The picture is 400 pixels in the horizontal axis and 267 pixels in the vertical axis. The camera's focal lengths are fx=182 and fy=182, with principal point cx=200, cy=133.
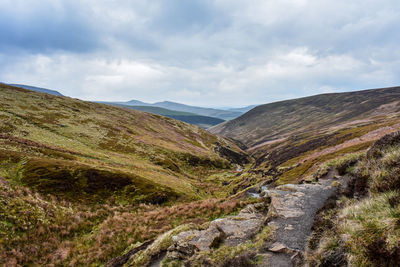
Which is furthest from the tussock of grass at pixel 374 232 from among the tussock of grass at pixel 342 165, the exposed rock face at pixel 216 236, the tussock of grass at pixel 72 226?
the tussock of grass at pixel 342 165

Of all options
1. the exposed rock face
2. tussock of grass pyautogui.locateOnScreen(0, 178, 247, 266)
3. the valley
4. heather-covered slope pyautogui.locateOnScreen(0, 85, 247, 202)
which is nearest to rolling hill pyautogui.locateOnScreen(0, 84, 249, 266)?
tussock of grass pyautogui.locateOnScreen(0, 178, 247, 266)

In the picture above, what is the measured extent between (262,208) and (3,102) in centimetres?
9518

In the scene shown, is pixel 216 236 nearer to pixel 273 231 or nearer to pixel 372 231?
pixel 273 231

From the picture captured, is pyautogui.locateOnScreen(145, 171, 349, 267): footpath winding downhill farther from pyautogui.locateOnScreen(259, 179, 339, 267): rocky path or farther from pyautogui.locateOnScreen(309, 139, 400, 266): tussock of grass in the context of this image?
pyautogui.locateOnScreen(309, 139, 400, 266): tussock of grass

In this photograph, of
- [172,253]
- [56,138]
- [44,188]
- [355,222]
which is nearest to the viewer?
[355,222]

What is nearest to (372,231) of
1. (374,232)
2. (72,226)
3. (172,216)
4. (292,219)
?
(374,232)

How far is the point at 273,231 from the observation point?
465 inches

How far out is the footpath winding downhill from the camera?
32.3ft

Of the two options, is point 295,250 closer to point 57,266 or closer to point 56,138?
point 57,266

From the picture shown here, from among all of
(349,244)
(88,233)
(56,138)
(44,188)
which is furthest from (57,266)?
(56,138)

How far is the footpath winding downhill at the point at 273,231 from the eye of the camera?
986 centimetres

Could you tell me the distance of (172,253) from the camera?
464 inches

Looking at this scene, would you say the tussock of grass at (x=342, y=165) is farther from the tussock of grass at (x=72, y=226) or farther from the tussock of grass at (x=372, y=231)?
the tussock of grass at (x=372, y=231)

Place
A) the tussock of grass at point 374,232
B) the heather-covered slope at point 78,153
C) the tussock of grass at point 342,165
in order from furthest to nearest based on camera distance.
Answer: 1. the heather-covered slope at point 78,153
2. the tussock of grass at point 342,165
3. the tussock of grass at point 374,232
